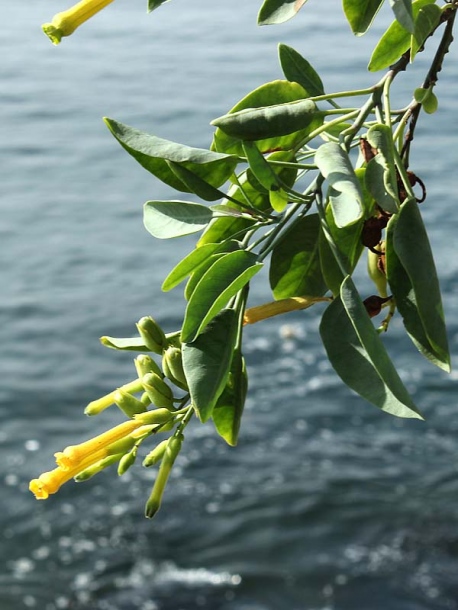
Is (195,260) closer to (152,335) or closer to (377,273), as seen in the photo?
(152,335)

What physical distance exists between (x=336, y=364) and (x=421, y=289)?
7 centimetres

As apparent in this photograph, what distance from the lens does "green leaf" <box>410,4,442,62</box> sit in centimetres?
71

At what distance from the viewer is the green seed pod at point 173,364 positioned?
0.69 m

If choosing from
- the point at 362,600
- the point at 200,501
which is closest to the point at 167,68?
the point at 200,501

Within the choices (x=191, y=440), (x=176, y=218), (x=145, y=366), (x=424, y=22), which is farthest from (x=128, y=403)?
(x=191, y=440)

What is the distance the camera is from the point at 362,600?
13.0 ft

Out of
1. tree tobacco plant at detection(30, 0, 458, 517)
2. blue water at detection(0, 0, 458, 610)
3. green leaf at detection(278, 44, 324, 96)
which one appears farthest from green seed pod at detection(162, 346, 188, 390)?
blue water at detection(0, 0, 458, 610)

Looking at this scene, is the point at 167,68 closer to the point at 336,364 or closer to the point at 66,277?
the point at 66,277

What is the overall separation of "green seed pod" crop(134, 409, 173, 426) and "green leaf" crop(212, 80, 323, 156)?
186 millimetres

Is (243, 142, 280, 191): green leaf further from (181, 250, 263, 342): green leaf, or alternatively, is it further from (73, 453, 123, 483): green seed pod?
(73, 453, 123, 483): green seed pod

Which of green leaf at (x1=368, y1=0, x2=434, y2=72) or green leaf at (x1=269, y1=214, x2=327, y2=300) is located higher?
green leaf at (x1=368, y1=0, x2=434, y2=72)

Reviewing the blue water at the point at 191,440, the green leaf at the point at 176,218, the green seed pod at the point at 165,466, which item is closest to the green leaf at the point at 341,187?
the green leaf at the point at 176,218

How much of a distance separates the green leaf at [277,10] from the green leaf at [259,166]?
134 mm

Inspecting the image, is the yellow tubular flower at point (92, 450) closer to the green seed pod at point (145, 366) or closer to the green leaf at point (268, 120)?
the green seed pod at point (145, 366)
